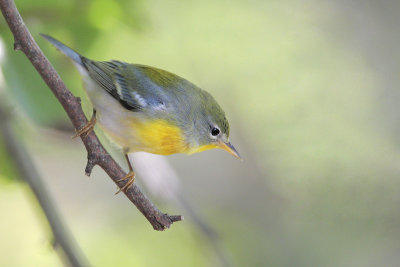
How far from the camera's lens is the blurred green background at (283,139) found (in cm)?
436

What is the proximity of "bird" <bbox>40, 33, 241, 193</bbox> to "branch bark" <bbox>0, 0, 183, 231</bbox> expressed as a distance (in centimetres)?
52

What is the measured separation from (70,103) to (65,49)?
66cm

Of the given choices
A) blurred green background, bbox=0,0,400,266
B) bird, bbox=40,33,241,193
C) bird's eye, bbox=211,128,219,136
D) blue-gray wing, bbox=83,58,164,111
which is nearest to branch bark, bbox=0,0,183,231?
bird, bbox=40,33,241,193

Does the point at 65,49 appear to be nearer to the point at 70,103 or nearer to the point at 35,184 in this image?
the point at 70,103

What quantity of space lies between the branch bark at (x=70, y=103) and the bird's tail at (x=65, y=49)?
556 mm

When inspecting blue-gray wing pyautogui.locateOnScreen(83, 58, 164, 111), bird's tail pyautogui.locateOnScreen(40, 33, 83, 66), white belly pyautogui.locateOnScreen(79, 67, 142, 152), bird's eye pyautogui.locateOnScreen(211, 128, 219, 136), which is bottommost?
white belly pyautogui.locateOnScreen(79, 67, 142, 152)

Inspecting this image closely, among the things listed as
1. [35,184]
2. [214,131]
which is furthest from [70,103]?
[214,131]

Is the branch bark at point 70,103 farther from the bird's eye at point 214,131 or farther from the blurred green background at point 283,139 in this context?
the blurred green background at point 283,139

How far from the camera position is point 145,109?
2.82 metres

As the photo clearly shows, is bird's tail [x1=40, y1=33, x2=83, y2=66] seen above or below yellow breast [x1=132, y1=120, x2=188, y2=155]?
above

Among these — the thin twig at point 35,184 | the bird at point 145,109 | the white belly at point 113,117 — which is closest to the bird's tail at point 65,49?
the bird at point 145,109

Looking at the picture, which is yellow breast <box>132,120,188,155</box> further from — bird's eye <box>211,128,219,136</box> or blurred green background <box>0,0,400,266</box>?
blurred green background <box>0,0,400,266</box>

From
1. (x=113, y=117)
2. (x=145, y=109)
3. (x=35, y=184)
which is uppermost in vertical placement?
(x=145, y=109)

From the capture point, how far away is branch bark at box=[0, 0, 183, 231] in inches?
71.2
